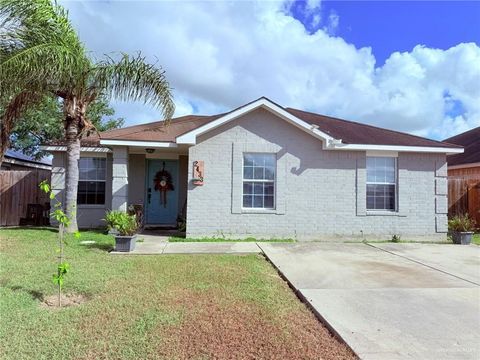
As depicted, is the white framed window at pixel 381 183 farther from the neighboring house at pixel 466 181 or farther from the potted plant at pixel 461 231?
the neighboring house at pixel 466 181

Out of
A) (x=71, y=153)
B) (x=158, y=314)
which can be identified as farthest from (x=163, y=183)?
(x=158, y=314)

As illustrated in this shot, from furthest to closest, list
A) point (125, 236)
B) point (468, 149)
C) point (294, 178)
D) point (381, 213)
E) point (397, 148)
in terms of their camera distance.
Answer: point (468, 149), point (381, 213), point (397, 148), point (294, 178), point (125, 236)

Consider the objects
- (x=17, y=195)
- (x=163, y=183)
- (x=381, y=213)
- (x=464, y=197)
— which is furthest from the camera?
(x=464, y=197)

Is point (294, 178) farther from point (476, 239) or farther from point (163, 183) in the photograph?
point (476, 239)

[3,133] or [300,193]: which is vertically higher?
[3,133]

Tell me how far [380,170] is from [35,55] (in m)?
10.1

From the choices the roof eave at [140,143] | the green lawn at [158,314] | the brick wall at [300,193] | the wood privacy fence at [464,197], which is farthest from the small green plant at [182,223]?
the wood privacy fence at [464,197]

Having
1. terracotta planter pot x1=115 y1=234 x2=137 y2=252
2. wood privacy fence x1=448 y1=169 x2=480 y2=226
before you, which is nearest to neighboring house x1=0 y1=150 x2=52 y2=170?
terracotta planter pot x1=115 y1=234 x2=137 y2=252

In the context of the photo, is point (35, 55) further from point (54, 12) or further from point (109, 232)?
point (109, 232)

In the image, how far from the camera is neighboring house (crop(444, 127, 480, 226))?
14.5 metres

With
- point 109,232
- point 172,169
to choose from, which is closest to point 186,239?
point 109,232

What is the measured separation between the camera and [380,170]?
38.9 ft

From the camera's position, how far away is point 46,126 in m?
26.0

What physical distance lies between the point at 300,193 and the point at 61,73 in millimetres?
7244
